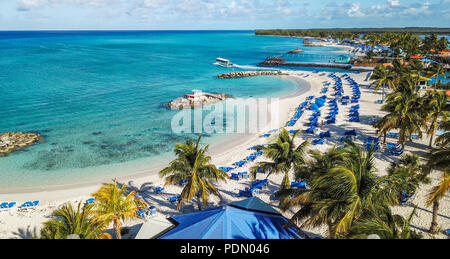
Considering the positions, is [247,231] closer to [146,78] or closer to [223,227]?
[223,227]

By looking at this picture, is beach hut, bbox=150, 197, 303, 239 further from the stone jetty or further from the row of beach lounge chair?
the stone jetty

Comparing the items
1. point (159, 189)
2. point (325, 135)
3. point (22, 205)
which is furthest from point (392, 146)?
point (22, 205)

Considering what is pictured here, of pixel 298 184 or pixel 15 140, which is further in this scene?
pixel 15 140

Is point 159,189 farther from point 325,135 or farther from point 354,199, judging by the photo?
point 325,135

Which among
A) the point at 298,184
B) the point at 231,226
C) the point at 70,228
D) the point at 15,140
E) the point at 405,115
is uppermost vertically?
the point at 405,115

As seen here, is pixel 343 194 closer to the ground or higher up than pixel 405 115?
closer to the ground
